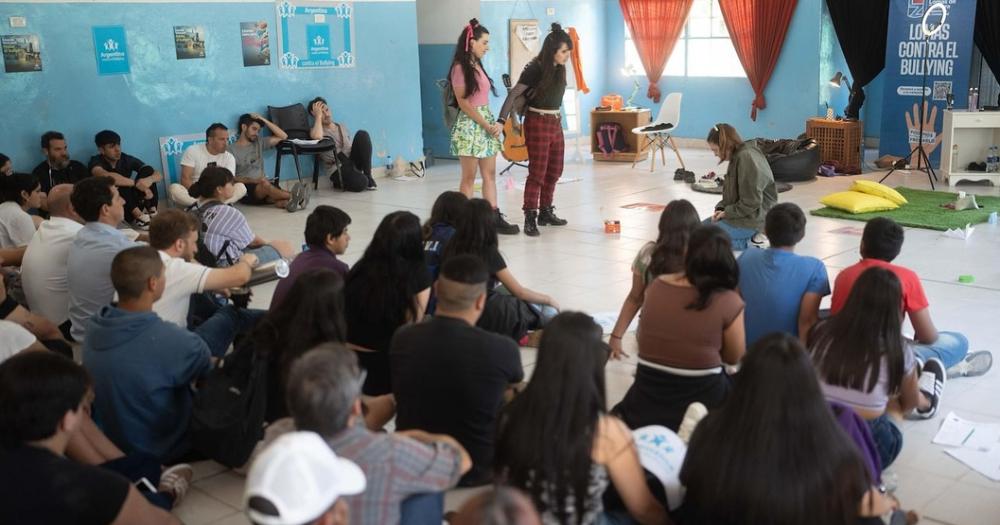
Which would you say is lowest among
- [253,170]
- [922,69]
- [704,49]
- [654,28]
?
[253,170]

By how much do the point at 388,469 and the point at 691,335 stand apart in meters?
1.41

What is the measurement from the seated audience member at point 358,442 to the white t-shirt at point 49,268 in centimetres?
287

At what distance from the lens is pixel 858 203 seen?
823 cm

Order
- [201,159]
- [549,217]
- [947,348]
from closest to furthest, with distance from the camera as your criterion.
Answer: [947,348]
[549,217]
[201,159]

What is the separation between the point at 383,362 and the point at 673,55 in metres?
10.5

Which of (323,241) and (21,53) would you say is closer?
(323,241)

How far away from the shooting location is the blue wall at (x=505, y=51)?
12.7 meters

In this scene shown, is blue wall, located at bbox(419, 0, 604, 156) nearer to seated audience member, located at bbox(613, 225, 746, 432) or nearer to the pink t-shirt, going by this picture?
the pink t-shirt

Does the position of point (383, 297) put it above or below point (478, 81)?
below

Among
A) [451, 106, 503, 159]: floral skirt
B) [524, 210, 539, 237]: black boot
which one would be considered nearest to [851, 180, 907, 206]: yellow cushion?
[524, 210, 539, 237]: black boot

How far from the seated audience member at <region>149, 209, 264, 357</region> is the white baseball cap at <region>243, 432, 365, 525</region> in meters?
2.23

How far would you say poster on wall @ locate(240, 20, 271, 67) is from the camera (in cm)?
995

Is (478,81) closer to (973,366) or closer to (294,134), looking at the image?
(294,134)

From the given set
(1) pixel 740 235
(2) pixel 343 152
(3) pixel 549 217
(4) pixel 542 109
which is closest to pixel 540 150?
Answer: (4) pixel 542 109
